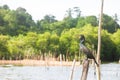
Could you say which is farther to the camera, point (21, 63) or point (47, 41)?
point (47, 41)

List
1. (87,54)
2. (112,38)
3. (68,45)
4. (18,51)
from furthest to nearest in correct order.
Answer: (112,38), (68,45), (18,51), (87,54)

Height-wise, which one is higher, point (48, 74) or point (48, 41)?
point (48, 41)

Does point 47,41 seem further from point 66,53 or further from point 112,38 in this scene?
point 112,38

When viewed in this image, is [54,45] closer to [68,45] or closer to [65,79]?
[68,45]

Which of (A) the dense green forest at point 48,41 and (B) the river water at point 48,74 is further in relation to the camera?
(A) the dense green forest at point 48,41

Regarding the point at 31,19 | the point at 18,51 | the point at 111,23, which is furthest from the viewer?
the point at 31,19

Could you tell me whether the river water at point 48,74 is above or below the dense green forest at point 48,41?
below

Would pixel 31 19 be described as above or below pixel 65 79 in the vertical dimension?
above

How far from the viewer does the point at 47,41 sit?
91.1m

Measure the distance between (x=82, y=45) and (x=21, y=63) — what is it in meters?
64.3

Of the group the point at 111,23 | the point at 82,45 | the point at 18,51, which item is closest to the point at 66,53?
the point at 18,51

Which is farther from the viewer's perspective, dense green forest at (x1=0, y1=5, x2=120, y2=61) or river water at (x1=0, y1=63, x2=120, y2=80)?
dense green forest at (x1=0, y1=5, x2=120, y2=61)

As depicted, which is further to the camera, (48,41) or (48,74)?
(48,41)

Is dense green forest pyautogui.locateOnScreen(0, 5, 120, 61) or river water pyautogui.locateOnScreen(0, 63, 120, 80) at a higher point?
dense green forest pyautogui.locateOnScreen(0, 5, 120, 61)
